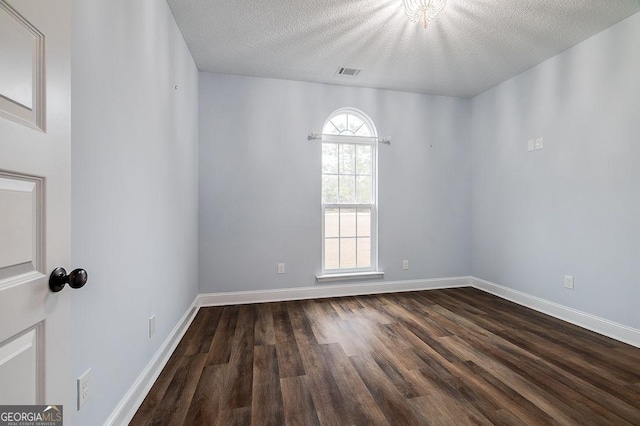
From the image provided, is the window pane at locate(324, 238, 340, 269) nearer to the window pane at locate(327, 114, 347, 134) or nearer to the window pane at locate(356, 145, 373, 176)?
the window pane at locate(356, 145, 373, 176)

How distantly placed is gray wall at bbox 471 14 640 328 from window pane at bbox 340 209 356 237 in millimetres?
1856

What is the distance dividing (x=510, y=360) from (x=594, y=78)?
2.71 metres

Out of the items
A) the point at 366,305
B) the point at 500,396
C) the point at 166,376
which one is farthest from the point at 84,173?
the point at 366,305

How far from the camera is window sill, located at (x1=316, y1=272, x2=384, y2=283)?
3.35m

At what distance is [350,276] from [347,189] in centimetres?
116

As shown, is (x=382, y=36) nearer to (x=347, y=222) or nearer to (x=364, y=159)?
(x=364, y=159)

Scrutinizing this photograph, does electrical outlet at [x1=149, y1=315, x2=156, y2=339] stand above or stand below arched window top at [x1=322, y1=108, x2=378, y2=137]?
below

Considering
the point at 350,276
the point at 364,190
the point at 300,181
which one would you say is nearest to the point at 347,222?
the point at 364,190

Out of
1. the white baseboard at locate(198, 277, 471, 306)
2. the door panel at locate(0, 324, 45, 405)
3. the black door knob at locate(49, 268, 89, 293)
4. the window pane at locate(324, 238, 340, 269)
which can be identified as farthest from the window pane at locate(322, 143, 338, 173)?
the door panel at locate(0, 324, 45, 405)

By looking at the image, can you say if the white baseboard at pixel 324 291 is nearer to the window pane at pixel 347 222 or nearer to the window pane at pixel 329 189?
the window pane at pixel 347 222

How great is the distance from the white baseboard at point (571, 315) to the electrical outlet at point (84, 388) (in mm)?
3750

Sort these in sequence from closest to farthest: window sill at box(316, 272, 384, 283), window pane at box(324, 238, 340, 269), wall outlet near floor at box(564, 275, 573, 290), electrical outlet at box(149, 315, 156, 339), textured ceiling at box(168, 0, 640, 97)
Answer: electrical outlet at box(149, 315, 156, 339) → textured ceiling at box(168, 0, 640, 97) → wall outlet near floor at box(564, 275, 573, 290) → window sill at box(316, 272, 384, 283) → window pane at box(324, 238, 340, 269)

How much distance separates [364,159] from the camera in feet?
11.9

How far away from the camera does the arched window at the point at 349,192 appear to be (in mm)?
3482
